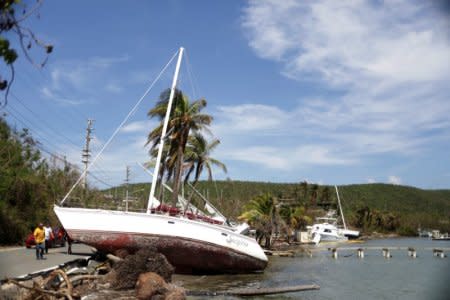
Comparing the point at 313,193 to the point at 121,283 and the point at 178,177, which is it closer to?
the point at 178,177

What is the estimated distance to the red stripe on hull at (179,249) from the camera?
68.4ft

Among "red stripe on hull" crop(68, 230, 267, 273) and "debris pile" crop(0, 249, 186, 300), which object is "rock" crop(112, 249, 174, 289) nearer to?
"debris pile" crop(0, 249, 186, 300)

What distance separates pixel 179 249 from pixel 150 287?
7.69 m

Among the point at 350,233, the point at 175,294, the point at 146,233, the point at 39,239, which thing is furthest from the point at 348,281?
the point at 350,233

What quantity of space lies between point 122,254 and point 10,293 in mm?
9252

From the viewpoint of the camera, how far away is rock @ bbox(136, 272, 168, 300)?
535 inches

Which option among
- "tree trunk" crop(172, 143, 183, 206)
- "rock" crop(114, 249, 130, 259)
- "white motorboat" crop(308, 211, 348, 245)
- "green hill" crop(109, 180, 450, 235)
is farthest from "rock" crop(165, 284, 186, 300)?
"white motorboat" crop(308, 211, 348, 245)

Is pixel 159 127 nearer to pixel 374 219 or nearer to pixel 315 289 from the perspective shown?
pixel 315 289

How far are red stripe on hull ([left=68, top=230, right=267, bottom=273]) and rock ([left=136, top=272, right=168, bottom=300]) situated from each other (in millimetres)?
6699

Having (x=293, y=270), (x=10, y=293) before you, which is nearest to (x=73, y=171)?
(x=293, y=270)

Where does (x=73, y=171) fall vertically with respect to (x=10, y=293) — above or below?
above

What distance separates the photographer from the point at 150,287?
13703 mm

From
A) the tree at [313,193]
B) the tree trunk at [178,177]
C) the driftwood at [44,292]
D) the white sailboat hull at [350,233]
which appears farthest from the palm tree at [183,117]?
the tree at [313,193]

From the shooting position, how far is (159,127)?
28953mm
